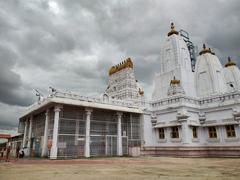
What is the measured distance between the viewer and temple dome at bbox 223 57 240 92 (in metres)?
34.6

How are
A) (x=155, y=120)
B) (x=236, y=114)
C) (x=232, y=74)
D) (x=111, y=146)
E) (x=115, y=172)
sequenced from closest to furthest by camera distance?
(x=115, y=172) → (x=236, y=114) → (x=111, y=146) → (x=155, y=120) → (x=232, y=74)

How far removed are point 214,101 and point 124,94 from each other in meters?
17.9

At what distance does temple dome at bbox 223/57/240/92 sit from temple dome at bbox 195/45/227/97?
22.0ft

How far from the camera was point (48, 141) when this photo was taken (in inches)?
779

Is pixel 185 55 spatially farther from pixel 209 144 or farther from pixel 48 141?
pixel 48 141

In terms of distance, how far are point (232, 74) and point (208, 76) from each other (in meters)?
9.77

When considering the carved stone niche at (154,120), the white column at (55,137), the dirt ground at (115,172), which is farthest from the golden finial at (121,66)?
the dirt ground at (115,172)

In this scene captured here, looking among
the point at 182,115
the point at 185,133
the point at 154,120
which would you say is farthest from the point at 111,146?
the point at 182,115

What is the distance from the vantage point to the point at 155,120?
25.6m

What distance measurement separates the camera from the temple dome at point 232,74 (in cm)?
3459

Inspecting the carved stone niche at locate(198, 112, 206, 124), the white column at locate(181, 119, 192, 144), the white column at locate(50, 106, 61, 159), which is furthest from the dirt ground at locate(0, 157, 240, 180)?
the carved stone niche at locate(198, 112, 206, 124)

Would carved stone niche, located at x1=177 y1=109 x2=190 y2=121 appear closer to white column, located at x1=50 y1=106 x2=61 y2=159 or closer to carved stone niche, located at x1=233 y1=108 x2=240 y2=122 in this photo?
carved stone niche, located at x1=233 y1=108 x2=240 y2=122

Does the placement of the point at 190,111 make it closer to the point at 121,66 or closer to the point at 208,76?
the point at 208,76

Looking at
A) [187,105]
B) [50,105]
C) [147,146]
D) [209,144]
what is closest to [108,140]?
[147,146]
